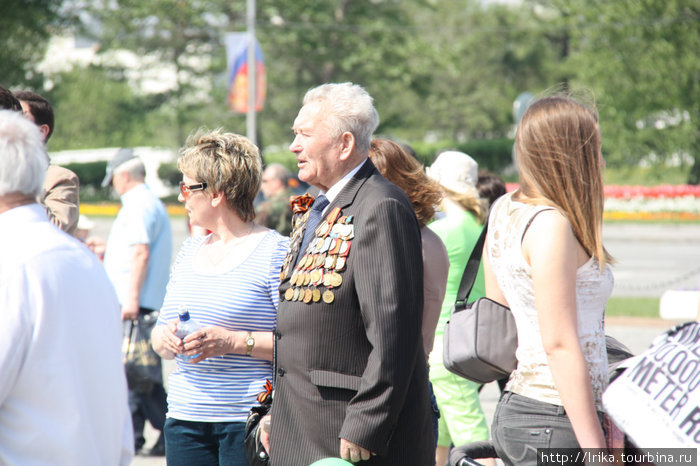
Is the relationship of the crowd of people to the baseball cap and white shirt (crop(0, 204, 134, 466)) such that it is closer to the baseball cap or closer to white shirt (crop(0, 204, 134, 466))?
white shirt (crop(0, 204, 134, 466))

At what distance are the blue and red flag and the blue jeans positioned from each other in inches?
794

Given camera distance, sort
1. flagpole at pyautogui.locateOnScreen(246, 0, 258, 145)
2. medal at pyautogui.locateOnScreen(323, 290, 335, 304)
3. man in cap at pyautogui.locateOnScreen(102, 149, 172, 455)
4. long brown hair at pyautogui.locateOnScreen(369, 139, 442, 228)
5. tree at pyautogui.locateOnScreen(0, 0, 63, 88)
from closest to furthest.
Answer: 1. medal at pyautogui.locateOnScreen(323, 290, 335, 304)
2. long brown hair at pyautogui.locateOnScreen(369, 139, 442, 228)
3. man in cap at pyautogui.locateOnScreen(102, 149, 172, 455)
4. flagpole at pyautogui.locateOnScreen(246, 0, 258, 145)
5. tree at pyautogui.locateOnScreen(0, 0, 63, 88)

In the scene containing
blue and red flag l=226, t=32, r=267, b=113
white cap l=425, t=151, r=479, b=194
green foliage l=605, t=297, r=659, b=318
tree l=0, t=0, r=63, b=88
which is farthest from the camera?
tree l=0, t=0, r=63, b=88

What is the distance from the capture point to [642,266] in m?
17.1

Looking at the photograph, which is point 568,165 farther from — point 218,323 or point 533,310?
point 218,323

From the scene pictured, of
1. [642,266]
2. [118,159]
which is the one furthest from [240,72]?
[118,159]

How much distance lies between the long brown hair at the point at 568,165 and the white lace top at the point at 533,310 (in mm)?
62

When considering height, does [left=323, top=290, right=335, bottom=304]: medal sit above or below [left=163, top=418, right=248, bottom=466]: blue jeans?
above

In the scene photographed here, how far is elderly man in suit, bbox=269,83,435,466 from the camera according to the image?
268cm

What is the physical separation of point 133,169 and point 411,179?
9.50ft

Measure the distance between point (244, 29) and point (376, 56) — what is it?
629cm

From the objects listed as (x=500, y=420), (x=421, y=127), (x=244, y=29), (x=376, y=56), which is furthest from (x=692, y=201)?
(x=421, y=127)

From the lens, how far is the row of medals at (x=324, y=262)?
2.81m

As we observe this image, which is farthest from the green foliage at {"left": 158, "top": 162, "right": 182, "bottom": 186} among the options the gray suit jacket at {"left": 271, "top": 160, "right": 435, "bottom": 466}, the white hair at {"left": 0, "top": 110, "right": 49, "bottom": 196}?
the white hair at {"left": 0, "top": 110, "right": 49, "bottom": 196}
